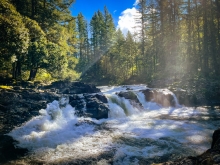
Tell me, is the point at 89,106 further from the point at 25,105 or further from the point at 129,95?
the point at 129,95

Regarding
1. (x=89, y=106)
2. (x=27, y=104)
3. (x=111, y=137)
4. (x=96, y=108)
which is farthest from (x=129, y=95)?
(x=27, y=104)

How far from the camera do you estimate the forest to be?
62.9 feet

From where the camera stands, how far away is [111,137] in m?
11.5

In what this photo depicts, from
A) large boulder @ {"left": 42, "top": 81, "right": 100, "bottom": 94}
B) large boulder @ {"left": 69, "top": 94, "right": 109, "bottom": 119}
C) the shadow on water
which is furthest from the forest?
the shadow on water

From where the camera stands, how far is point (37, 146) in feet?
33.6

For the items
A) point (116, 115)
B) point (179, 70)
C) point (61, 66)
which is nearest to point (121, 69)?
point (179, 70)

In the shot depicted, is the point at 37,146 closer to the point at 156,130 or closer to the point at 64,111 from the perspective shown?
the point at 64,111

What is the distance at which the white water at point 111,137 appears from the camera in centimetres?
894

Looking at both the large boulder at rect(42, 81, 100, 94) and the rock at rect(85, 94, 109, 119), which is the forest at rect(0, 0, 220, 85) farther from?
the rock at rect(85, 94, 109, 119)

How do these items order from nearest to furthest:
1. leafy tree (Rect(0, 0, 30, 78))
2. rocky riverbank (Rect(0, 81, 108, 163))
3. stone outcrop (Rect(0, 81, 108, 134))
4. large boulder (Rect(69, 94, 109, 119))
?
rocky riverbank (Rect(0, 81, 108, 163))
stone outcrop (Rect(0, 81, 108, 134))
leafy tree (Rect(0, 0, 30, 78))
large boulder (Rect(69, 94, 109, 119))

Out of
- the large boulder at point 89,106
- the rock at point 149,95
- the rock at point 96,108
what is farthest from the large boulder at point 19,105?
the rock at point 149,95

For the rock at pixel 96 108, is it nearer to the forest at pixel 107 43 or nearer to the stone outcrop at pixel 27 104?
the stone outcrop at pixel 27 104

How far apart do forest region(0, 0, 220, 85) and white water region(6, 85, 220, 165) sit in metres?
6.90

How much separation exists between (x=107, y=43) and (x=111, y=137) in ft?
137
